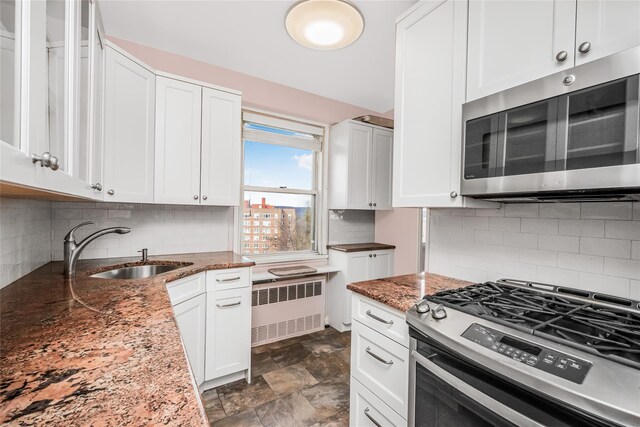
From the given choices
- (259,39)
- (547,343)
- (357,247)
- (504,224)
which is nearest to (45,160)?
(547,343)

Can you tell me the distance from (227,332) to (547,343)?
6.33ft

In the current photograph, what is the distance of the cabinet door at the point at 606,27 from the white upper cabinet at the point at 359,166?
224cm

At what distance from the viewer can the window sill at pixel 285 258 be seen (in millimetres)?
2975

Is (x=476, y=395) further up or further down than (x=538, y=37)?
further down

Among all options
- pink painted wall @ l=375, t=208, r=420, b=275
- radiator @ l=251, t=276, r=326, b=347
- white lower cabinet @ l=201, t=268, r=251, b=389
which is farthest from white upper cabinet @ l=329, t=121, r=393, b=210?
white lower cabinet @ l=201, t=268, r=251, b=389

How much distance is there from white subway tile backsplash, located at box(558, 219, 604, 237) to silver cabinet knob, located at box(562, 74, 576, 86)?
0.62 m

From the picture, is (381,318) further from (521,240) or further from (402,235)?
(402,235)

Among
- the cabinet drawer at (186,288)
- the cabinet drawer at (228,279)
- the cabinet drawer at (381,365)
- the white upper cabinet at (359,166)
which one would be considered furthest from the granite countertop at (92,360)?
the white upper cabinet at (359,166)

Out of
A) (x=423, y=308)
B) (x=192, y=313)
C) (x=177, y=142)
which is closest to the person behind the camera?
(x=423, y=308)

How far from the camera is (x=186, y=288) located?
1.79 m

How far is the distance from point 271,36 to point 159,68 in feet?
3.46

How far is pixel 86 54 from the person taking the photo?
1.26 meters

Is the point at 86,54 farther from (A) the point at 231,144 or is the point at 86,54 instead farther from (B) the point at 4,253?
(A) the point at 231,144

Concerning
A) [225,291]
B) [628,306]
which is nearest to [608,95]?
[628,306]
